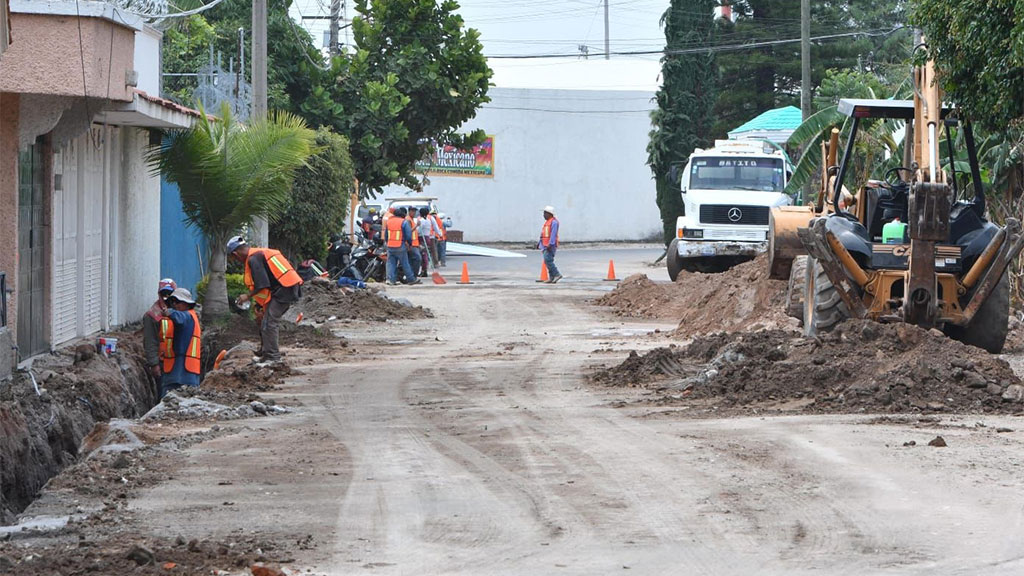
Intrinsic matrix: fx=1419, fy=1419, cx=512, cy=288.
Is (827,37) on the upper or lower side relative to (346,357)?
upper

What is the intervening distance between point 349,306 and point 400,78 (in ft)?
35.5

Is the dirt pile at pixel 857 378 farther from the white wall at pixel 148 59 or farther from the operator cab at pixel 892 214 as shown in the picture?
the white wall at pixel 148 59

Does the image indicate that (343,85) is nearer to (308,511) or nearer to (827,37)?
(827,37)

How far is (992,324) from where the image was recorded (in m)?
14.5

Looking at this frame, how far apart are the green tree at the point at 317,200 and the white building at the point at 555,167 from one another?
1015 inches

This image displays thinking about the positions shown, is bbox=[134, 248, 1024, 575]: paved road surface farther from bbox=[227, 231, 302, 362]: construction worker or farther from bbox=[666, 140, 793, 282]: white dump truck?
bbox=[666, 140, 793, 282]: white dump truck

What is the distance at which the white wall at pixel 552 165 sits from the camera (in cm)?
5384

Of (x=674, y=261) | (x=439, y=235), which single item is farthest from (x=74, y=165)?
(x=439, y=235)

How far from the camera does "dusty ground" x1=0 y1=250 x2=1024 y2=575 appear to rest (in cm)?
716

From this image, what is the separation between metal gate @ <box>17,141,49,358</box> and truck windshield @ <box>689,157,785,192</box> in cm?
1633

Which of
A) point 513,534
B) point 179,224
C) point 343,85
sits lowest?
point 513,534

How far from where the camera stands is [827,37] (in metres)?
48.8

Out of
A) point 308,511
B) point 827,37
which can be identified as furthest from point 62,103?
point 827,37

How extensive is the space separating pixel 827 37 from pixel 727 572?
44.3 m
